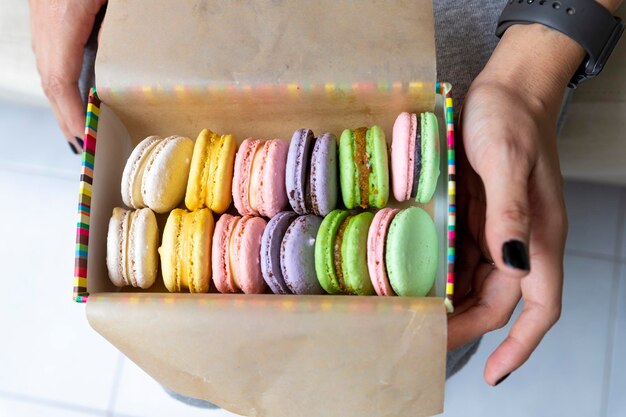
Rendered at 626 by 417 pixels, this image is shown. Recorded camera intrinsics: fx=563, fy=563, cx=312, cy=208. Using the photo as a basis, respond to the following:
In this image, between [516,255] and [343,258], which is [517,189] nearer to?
[516,255]

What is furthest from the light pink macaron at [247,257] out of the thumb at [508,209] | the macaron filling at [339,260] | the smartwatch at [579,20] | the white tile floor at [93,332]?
the white tile floor at [93,332]

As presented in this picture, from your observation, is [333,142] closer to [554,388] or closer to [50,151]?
[554,388]

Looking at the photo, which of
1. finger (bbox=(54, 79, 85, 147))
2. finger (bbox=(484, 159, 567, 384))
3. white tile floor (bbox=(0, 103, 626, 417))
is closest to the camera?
finger (bbox=(484, 159, 567, 384))

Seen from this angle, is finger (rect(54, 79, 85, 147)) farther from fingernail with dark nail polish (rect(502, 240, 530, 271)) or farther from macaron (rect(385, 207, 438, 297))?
fingernail with dark nail polish (rect(502, 240, 530, 271))

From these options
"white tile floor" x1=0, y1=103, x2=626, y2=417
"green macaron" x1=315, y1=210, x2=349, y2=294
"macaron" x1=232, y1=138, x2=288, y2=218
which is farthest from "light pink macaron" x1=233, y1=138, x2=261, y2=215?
"white tile floor" x1=0, y1=103, x2=626, y2=417

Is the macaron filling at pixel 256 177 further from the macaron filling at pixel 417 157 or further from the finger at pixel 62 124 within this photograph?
the finger at pixel 62 124

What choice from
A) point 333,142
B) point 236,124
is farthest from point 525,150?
point 236,124
